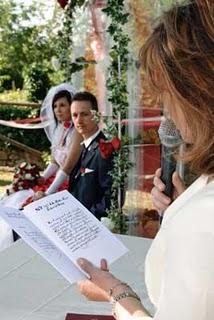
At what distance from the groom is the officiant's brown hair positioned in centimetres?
213

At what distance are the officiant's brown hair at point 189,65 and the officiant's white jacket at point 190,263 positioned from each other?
0.34 feet

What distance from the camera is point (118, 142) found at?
10.7 ft

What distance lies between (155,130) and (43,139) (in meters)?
4.93

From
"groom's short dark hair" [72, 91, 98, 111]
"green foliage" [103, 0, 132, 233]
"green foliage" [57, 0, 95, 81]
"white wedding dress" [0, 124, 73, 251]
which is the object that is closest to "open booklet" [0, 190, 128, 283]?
"white wedding dress" [0, 124, 73, 251]

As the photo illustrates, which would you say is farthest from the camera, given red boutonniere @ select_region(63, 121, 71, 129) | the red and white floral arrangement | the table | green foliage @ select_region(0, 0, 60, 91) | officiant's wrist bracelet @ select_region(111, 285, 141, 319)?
green foliage @ select_region(0, 0, 60, 91)

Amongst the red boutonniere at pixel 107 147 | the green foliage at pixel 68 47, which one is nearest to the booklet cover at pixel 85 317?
the red boutonniere at pixel 107 147

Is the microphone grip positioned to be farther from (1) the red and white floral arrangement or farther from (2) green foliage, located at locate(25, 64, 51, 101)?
(2) green foliage, located at locate(25, 64, 51, 101)

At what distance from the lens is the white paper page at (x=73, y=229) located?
1239 mm

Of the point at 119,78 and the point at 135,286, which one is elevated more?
the point at 119,78

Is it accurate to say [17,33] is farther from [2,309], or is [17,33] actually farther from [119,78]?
[2,309]

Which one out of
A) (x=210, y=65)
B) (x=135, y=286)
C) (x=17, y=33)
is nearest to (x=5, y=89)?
(x=17, y=33)

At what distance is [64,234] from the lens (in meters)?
1.25

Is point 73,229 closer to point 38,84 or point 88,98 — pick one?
point 88,98

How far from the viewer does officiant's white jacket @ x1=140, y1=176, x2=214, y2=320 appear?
81cm
